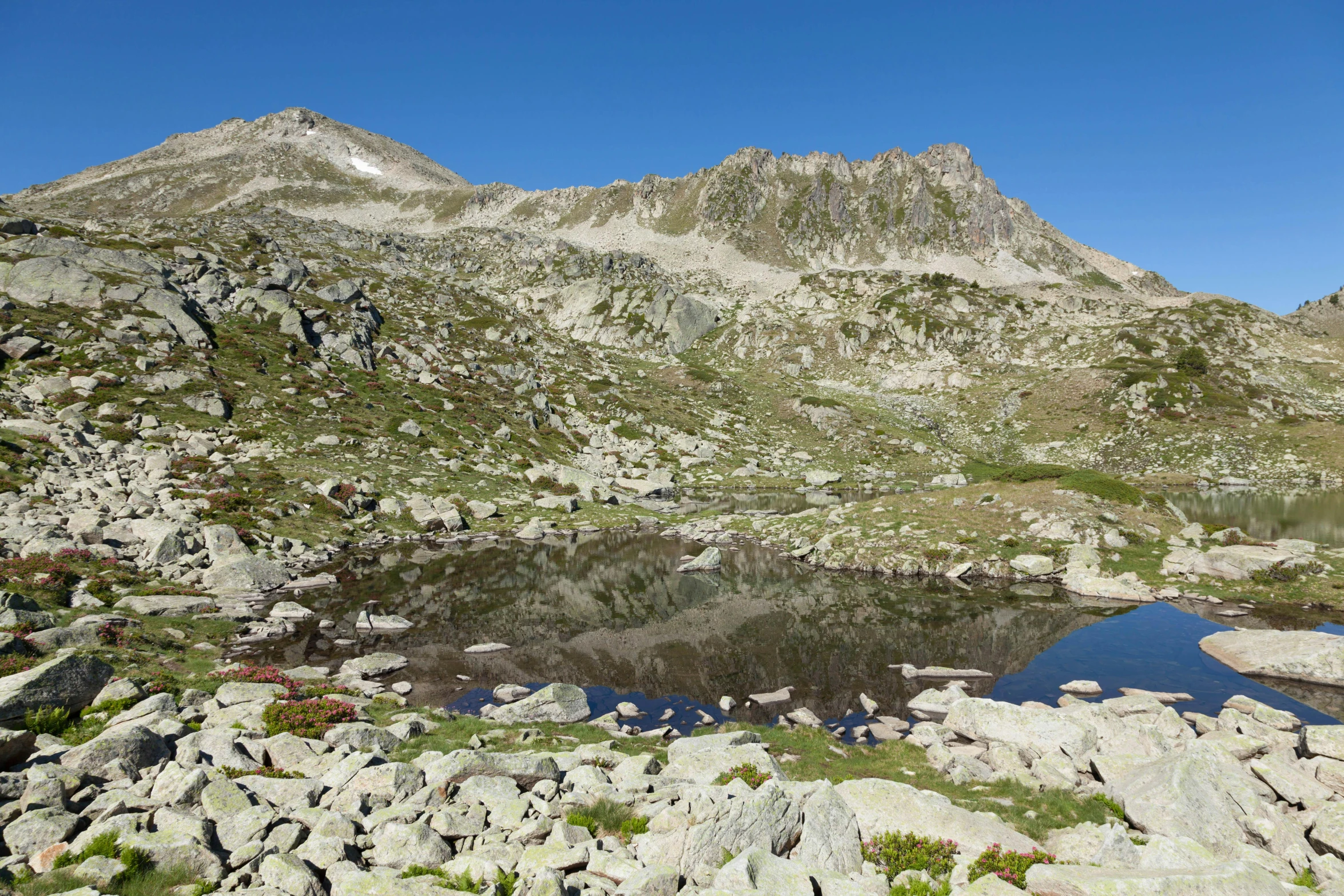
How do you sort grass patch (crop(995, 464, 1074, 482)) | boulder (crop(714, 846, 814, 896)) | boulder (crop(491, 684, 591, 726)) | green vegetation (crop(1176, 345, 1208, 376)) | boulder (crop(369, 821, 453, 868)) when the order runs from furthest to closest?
green vegetation (crop(1176, 345, 1208, 376)), grass patch (crop(995, 464, 1074, 482)), boulder (crop(491, 684, 591, 726)), boulder (crop(369, 821, 453, 868)), boulder (crop(714, 846, 814, 896))

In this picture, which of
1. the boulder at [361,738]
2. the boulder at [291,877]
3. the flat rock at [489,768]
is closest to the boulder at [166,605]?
the boulder at [361,738]

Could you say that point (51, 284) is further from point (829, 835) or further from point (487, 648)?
point (829, 835)

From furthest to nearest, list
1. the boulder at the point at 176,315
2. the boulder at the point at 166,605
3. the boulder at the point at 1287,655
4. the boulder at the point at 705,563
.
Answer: the boulder at the point at 176,315 < the boulder at the point at 705,563 < the boulder at the point at 166,605 < the boulder at the point at 1287,655

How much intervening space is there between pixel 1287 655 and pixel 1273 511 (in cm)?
5644

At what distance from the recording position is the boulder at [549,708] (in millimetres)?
22203

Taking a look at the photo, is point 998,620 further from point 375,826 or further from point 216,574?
point 216,574

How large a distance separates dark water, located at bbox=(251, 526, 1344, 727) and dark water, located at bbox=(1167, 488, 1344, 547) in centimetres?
3115

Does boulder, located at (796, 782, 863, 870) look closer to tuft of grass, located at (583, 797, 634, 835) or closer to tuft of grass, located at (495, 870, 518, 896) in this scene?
tuft of grass, located at (583, 797, 634, 835)

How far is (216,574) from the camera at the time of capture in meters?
35.9

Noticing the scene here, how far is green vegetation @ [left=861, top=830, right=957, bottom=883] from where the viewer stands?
452 inches

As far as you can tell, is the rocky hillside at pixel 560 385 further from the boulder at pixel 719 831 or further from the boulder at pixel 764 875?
the boulder at pixel 764 875

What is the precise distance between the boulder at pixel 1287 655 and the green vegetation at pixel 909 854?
80.9 ft

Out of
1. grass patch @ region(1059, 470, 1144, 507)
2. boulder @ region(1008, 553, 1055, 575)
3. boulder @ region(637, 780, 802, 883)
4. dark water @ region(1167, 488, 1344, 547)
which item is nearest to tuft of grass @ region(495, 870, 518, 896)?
boulder @ region(637, 780, 802, 883)

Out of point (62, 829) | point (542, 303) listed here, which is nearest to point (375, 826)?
point (62, 829)
